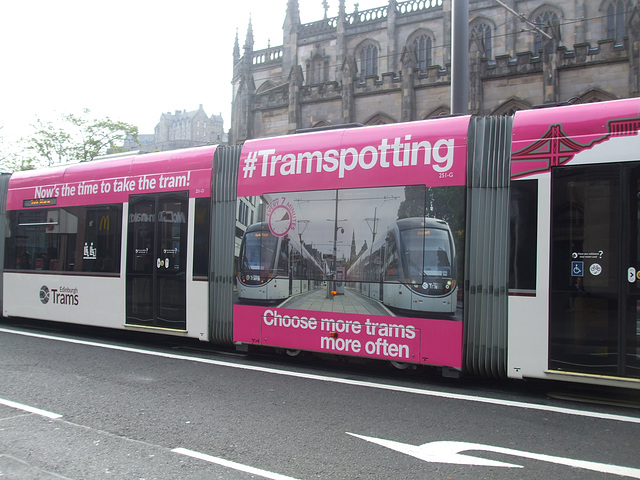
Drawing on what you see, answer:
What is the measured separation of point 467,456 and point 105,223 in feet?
26.0

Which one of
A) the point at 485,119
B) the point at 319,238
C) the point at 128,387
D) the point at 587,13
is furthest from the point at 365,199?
the point at 587,13

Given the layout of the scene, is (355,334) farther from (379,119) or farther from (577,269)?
(379,119)

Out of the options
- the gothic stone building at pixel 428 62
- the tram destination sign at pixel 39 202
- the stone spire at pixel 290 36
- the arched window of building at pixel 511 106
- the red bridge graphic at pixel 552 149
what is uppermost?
the stone spire at pixel 290 36

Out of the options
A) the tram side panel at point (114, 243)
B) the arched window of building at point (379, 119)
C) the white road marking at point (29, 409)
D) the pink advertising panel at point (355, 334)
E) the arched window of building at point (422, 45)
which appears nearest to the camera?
the white road marking at point (29, 409)

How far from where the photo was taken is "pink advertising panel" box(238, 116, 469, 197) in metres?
6.88

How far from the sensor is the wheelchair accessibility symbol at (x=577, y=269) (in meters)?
5.99

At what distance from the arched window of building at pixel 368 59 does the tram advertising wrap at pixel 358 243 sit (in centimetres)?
4195

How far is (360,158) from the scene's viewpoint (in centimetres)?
748

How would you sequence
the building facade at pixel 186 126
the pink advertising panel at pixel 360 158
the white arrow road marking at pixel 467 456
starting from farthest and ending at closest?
the building facade at pixel 186 126 < the pink advertising panel at pixel 360 158 < the white arrow road marking at pixel 467 456

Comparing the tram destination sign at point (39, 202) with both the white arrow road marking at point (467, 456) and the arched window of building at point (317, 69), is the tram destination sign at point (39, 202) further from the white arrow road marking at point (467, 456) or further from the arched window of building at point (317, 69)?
the arched window of building at point (317, 69)

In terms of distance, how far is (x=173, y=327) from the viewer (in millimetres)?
9102

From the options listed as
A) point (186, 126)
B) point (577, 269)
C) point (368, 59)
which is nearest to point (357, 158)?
point (577, 269)

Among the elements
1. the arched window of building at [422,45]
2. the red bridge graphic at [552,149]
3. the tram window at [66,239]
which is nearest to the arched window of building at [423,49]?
the arched window of building at [422,45]

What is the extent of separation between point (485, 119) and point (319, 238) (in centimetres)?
266
